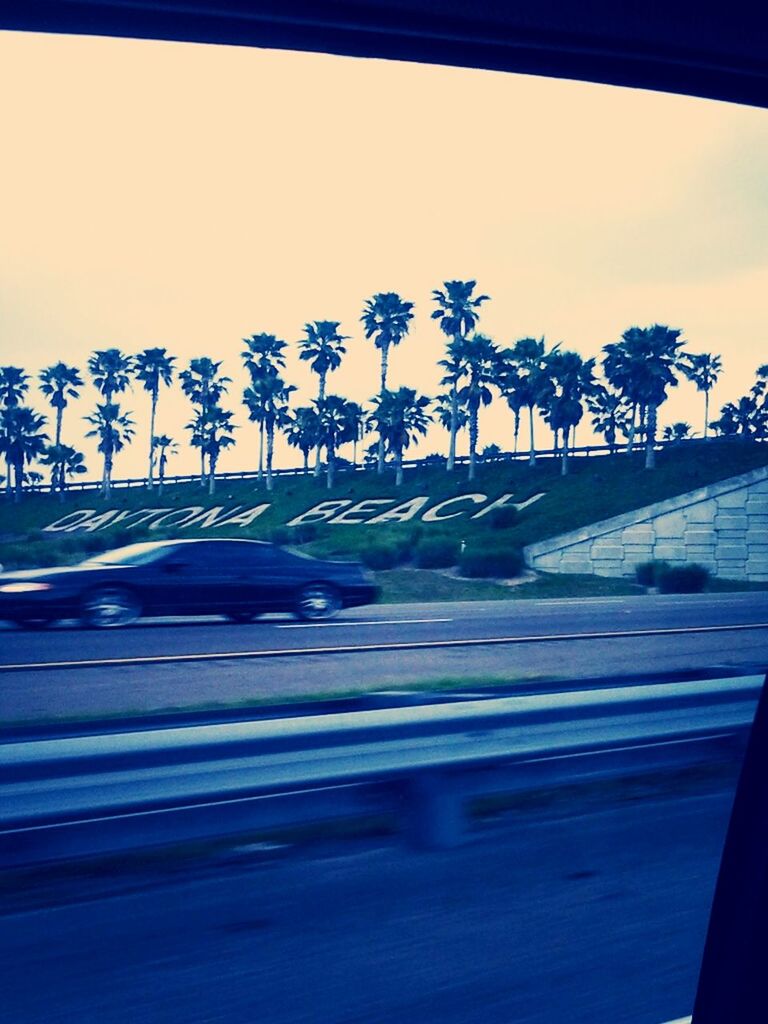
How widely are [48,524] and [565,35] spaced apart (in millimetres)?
3605

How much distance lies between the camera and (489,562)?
358 inches

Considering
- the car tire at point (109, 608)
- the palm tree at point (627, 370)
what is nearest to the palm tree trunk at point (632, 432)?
the palm tree at point (627, 370)

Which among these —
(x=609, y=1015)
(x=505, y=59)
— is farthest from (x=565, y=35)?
(x=609, y=1015)

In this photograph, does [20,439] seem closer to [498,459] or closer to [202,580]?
[498,459]

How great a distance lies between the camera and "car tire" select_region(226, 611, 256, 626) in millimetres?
12730

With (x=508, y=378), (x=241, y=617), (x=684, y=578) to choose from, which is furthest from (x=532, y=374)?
(x=241, y=617)

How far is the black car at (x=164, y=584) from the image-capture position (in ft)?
31.3

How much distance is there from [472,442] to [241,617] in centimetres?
750

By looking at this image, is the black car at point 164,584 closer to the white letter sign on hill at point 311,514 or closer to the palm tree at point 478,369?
the white letter sign on hill at point 311,514

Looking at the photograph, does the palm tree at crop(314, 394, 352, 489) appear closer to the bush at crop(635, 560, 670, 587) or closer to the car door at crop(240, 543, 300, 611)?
the bush at crop(635, 560, 670, 587)

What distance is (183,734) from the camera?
5.04 meters

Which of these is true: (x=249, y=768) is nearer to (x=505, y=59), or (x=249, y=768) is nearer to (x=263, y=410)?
(x=263, y=410)

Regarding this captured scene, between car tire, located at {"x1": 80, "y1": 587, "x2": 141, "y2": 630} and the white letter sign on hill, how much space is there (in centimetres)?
445

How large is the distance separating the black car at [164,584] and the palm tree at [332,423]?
9.62 feet
